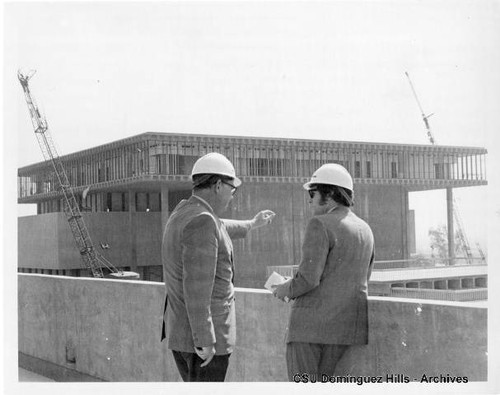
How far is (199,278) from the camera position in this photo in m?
4.57

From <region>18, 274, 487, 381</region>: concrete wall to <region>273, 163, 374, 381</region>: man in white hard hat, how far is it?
25 cm

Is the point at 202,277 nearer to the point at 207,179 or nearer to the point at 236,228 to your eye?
the point at 207,179

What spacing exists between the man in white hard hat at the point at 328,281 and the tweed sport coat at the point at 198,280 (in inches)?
16.2

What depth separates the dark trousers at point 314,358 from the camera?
4.85 metres

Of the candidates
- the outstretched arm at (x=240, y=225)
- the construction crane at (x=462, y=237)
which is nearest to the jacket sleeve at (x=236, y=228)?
the outstretched arm at (x=240, y=225)

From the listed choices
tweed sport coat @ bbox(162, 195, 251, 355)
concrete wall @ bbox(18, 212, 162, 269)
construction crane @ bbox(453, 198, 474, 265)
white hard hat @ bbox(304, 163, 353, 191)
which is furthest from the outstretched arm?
construction crane @ bbox(453, 198, 474, 265)

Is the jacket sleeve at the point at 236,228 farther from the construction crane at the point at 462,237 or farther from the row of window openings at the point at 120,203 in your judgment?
the construction crane at the point at 462,237

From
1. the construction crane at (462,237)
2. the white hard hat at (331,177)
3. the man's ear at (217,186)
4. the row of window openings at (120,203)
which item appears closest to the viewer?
the white hard hat at (331,177)

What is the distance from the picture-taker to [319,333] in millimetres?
4789

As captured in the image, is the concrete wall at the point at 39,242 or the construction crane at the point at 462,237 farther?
the construction crane at the point at 462,237

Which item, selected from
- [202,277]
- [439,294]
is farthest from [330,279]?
[439,294]

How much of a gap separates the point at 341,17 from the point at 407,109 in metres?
8.14

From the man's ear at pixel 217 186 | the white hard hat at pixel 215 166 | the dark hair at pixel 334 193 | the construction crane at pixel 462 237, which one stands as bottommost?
the construction crane at pixel 462 237
